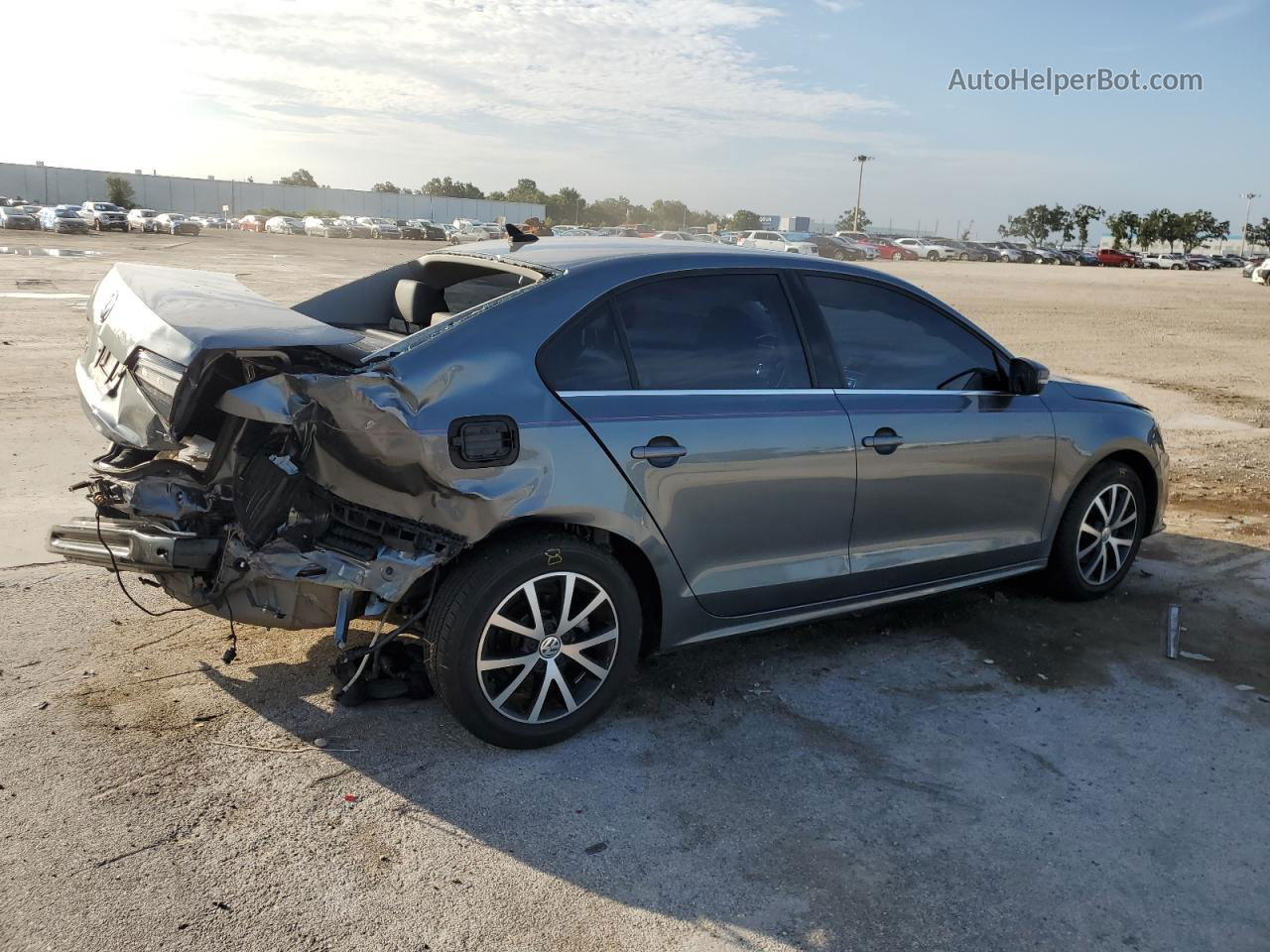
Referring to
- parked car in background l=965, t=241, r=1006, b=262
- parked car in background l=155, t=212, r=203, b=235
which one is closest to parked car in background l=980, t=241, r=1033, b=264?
parked car in background l=965, t=241, r=1006, b=262

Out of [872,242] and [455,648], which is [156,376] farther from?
[872,242]

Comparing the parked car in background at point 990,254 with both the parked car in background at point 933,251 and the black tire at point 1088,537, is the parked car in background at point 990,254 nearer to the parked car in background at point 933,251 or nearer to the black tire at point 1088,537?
the parked car in background at point 933,251

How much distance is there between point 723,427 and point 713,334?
415 millimetres

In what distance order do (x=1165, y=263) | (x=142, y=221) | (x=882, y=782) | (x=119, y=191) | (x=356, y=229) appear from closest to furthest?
(x=882, y=782) < (x=142, y=221) < (x=356, y=229) < (x=1165, y=263) < (x=119, y=191)

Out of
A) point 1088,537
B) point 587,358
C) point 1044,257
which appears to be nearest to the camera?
point 587,358

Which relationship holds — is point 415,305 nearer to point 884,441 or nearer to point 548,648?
point 548,648

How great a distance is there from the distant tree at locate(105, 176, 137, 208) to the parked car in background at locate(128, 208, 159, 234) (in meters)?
32.2

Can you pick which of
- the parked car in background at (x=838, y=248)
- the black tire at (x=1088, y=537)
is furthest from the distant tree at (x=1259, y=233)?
the black tire at (x=1088, y=537)

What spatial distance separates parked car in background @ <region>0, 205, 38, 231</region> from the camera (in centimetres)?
5247

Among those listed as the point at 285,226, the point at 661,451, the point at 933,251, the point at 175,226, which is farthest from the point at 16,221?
the point at 661,451

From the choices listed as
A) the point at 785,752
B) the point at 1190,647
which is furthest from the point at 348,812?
the point at 1190,647

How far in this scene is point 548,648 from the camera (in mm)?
3660

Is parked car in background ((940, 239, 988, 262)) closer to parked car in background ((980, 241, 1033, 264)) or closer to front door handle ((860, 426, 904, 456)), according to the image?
parked car in background ((980, 241, 1033, 264))

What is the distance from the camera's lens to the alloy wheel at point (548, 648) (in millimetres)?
3578
